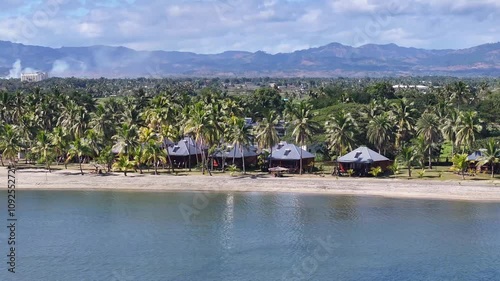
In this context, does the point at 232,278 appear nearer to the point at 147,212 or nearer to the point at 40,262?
the point at 40,262

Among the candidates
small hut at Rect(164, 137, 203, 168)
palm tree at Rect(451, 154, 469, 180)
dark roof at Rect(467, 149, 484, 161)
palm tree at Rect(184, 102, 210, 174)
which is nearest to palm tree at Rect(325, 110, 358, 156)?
palm tree at Rect(451, 154, 469, 180)

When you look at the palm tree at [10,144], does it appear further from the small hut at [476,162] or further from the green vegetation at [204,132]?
the small hut at [476,162]

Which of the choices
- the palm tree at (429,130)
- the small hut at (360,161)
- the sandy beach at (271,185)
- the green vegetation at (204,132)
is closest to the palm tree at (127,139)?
the green vegetation at (204,132)

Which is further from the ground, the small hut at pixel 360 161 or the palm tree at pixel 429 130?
the palm tree at pixel 429 130

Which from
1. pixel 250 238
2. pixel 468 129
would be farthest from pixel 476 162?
pixel 250 238

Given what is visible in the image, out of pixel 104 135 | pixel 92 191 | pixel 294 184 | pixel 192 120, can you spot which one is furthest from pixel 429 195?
pixel 104 135

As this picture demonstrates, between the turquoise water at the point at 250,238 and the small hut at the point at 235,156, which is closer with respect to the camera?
the turquoise water at the point at 250,238
